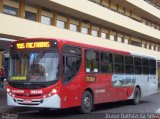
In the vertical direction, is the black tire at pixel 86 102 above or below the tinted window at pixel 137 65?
below

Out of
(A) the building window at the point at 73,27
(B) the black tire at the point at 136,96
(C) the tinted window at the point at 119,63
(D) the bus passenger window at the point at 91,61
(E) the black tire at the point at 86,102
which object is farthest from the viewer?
(A) the building window at the point at 73,27

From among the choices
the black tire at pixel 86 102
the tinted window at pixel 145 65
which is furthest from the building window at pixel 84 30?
the black tire at pixel 86 102

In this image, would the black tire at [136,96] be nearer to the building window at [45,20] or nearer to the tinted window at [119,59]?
the tinted window at [119,59]

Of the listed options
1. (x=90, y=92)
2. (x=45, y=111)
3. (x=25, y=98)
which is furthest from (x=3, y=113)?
(x=90, y=92)

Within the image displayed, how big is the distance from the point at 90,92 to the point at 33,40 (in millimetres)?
3469

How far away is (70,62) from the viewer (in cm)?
1603

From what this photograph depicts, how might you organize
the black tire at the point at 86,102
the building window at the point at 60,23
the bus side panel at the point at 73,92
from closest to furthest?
the bus side panel at the point at 73,92, the black tire at the point at 86,102, the building window at the point at 60,23

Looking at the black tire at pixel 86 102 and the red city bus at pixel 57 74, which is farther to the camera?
the black tire at pixel 86 102

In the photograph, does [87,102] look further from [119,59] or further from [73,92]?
[119,59]

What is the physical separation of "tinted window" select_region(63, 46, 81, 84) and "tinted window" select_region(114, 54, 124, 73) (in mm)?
3781

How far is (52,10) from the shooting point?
34969mm

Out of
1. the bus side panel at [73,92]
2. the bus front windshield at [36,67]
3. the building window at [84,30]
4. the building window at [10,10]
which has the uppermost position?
the building window at [10,10]

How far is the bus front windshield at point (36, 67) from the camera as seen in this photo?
594 inches

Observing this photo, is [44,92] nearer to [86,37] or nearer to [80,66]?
[80,66]
